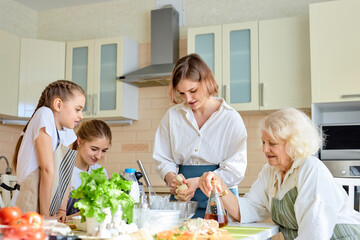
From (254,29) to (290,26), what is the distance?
29 centimetres

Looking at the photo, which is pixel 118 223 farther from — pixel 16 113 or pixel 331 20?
pixel 16 113

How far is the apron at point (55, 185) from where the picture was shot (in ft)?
5.50

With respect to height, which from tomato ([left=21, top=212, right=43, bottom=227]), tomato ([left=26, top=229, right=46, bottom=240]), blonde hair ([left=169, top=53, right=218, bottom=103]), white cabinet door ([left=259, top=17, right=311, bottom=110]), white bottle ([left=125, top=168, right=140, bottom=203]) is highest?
white cabinet door ([left=259, top=17, right=311, bottom=110])

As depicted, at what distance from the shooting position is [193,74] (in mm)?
2094

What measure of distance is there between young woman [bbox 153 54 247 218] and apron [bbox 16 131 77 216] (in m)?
0.50

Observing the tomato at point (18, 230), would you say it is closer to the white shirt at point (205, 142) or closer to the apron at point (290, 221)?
the apron at point (290, 221)

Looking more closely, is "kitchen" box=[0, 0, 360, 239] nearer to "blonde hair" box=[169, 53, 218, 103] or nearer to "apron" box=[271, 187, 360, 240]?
"blonde hair" box=[169, 53, 218, 103]

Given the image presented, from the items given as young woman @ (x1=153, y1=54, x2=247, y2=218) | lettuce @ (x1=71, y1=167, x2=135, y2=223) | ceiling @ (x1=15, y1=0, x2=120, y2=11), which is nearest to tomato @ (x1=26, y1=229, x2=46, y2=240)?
lettuce @ (x1=71, y1=167, x2=135, y2=223)

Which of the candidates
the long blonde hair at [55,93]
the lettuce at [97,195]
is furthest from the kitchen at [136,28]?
the lettuce at [97,195]

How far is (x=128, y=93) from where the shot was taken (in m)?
4.08

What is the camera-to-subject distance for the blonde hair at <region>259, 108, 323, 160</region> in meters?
1.69

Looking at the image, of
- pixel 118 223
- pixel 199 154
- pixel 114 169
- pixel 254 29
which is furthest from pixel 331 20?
pixel 118 223

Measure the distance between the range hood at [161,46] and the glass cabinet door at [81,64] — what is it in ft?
1.25

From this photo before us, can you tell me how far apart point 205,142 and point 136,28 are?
2495 mm
